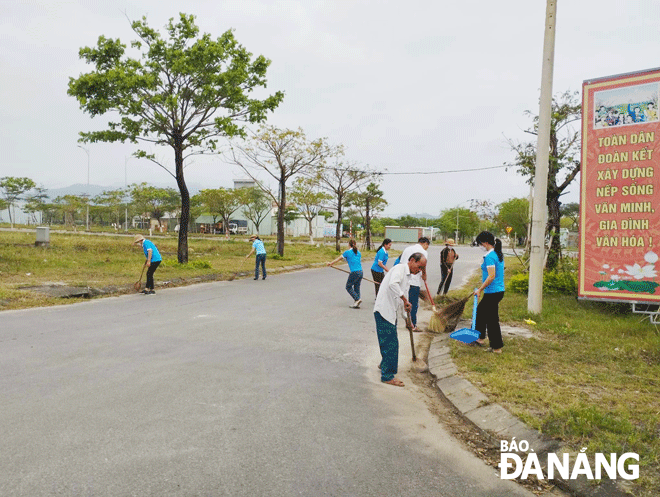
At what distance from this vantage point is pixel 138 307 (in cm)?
1059

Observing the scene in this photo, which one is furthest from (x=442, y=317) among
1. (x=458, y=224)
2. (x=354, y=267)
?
(x=458, y=224)

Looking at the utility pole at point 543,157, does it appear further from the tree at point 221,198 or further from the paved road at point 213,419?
the tree at point 221,198

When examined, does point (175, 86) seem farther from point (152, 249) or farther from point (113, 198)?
point (113, 198)

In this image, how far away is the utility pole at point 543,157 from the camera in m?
9.28

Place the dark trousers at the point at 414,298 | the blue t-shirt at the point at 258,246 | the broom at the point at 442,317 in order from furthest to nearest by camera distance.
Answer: the blue t-shirt at the point at 258,246
the dark trousers at the point at 414,298
the broom at the point at 442,317

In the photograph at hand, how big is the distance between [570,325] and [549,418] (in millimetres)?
4898

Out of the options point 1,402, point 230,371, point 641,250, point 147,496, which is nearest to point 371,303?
point 641,250

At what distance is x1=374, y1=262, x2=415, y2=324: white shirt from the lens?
5636 mm

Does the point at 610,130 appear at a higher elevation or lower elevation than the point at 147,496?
higher

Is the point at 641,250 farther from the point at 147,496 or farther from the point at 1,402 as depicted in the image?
the point at 1,402

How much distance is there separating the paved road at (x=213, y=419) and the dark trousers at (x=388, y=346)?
7.6 inches

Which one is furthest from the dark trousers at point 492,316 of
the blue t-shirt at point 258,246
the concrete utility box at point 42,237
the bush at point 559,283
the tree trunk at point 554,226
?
the concrete utility box at point 42,237

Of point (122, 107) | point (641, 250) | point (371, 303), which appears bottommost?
point (371, 303)

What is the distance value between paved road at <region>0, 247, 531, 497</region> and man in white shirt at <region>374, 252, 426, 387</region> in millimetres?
236
